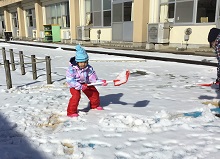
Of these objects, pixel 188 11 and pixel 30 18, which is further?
pixel 30 18

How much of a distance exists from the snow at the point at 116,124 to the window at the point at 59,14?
738 inches

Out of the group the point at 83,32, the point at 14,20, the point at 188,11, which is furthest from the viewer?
the point at 14,20

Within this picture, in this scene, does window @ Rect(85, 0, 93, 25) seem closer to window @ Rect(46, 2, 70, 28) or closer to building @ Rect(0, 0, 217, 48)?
building @ Rect(0, 0, 217, 48)

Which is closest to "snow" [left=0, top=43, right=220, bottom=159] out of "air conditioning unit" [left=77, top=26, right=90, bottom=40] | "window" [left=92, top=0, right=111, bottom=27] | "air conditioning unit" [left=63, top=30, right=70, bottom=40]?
"window" [left=92, top=0, right=111, bottom=27]

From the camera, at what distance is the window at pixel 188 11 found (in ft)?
40.0

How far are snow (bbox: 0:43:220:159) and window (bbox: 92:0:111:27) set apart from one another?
1361cm

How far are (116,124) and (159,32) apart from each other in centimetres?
1144

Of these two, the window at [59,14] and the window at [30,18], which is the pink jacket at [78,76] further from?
the window at [30,18]

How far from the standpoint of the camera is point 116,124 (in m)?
3.45

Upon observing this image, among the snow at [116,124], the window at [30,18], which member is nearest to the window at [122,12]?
the snow at [116,124]

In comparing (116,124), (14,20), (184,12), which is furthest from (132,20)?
(14,20)

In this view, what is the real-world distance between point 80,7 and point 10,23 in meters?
20.9

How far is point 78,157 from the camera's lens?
102 inches

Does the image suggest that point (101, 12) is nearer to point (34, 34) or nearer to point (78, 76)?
point (34, 34)
